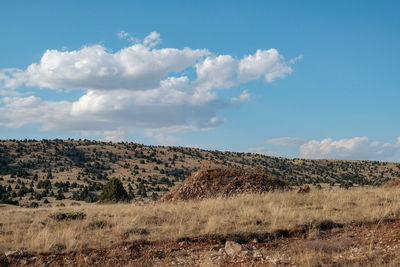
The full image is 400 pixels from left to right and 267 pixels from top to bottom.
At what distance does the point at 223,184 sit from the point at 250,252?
11.9 meters

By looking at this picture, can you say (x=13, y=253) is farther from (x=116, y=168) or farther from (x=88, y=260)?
(x=116, y=168)

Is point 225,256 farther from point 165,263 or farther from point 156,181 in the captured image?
point 156,181

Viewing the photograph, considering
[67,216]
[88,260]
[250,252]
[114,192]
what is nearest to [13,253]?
[88,260]

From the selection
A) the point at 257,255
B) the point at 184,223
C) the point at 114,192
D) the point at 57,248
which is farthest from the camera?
the point at 114,192

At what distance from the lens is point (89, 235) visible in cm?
947

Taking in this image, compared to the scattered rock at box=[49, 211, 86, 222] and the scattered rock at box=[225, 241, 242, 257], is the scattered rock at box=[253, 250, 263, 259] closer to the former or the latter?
the scattered rock at box=[225, 241, 242, 257]

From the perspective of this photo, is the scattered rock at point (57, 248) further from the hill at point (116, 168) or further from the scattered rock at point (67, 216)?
the hill at point (116, 168)

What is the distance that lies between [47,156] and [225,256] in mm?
72097

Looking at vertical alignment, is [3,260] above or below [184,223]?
below

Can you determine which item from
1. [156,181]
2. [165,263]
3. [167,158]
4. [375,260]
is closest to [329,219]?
[375,260]

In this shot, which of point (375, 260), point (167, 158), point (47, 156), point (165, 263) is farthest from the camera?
point (167, 158)

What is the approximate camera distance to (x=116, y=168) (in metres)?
67.2

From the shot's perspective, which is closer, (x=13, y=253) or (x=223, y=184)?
(x=13, y=253)

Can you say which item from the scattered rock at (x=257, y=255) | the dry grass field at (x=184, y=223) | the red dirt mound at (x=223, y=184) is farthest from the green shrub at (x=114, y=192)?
the scattered rock at (x=257, y=255)
